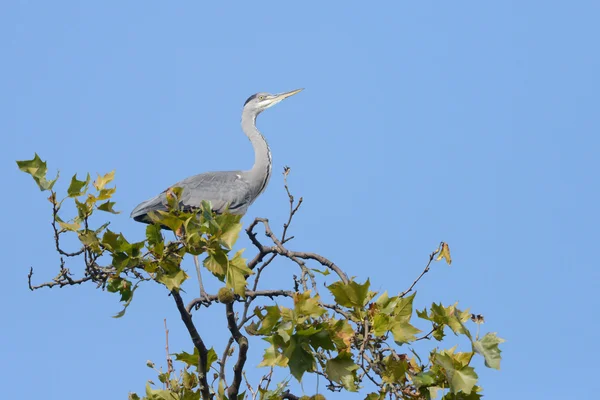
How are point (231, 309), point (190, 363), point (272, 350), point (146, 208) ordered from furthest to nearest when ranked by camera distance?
1. point (146, 208)
2. point (190, 363)
3. point (231, 309)
4. point (272, 350)

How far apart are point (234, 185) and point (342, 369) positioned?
7.93 metres

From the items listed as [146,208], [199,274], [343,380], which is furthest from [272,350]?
[146,208]

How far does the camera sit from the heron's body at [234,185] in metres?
10.8

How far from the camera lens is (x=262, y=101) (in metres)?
13.4

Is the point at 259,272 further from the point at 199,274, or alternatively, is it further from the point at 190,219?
the point at 199,274

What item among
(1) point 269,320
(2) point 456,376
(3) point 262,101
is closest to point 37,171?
(1) point 269,320

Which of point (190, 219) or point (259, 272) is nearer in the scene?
point (190, 219)

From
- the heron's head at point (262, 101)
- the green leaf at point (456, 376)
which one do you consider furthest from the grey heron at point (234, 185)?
the green leaf at point (456, 376)

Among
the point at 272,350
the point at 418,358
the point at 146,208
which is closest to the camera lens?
the point at 272,350

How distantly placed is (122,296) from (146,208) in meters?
5.71

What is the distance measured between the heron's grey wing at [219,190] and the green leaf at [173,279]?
6467 millimetres

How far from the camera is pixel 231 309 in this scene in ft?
15.4

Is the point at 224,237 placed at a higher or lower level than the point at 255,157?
lower

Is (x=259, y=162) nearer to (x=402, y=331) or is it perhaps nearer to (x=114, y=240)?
(x=114, y=240)
